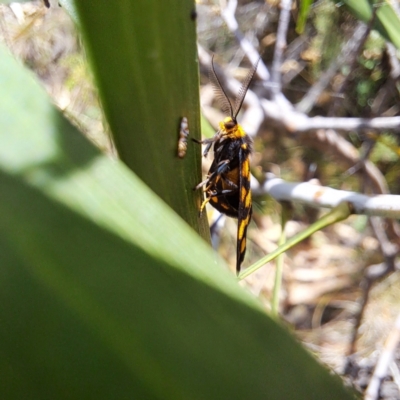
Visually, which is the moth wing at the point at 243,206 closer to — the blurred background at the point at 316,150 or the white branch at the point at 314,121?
the white branch at the point at 314,121

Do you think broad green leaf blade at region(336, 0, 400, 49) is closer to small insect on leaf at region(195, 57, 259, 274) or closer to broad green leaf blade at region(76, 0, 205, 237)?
small insect on leaf at region(195, 57, 259, 274)

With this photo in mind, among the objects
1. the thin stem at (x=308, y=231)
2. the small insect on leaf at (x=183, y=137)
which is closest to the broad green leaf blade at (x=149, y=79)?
the small insect on leaf at (x=183, y=137)

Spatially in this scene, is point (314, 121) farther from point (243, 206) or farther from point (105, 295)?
point (105, 295)

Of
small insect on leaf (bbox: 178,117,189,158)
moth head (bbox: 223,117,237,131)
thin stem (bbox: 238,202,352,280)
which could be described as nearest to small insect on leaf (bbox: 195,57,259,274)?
moth head (bbox: 223,117,237,131)

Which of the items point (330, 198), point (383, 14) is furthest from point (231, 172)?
point (383, 14)

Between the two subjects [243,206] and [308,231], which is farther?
[243,206]

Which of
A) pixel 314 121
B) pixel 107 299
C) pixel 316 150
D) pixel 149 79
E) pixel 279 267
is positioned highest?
pixel 316 150
